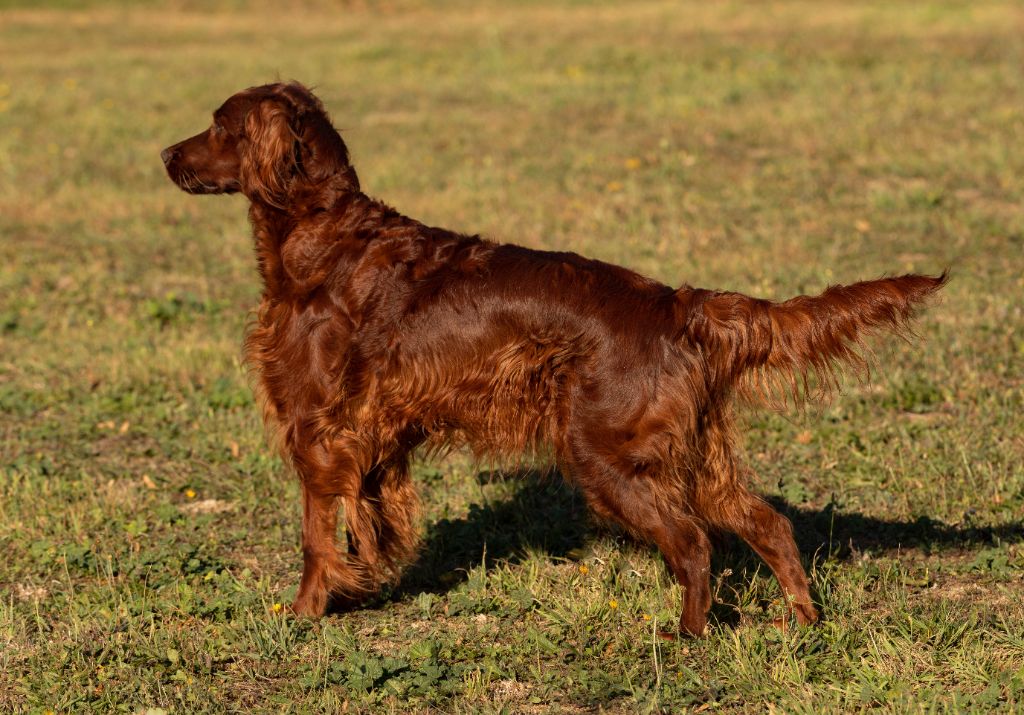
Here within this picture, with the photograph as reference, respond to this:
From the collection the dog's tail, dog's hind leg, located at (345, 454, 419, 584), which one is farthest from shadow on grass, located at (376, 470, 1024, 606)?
the dog's tail

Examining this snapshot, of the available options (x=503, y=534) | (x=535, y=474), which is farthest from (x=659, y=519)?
(x=535, y=474)

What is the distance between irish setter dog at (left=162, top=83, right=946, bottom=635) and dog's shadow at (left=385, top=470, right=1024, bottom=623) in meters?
0.21

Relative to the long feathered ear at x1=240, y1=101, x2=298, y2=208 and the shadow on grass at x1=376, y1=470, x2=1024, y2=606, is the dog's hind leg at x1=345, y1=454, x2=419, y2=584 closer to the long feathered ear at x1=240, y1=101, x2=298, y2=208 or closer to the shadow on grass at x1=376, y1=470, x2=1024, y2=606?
the shadow on grass at x1=376, y1=470, x2=1024, y2=606

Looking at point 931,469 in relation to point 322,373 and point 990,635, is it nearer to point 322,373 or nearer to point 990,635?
point 990,635

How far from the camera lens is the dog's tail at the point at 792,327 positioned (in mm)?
3830

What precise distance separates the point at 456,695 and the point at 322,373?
1.15 meters

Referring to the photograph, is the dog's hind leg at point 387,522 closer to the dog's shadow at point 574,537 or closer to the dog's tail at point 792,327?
the dog's shadow at point 574,537

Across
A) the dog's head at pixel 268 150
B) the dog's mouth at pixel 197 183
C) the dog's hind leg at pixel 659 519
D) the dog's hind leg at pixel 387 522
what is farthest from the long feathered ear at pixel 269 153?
the dog's hind leg at pixel 659 519

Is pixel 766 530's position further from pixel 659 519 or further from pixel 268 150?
pixel 268 150

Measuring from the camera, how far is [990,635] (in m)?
3.96

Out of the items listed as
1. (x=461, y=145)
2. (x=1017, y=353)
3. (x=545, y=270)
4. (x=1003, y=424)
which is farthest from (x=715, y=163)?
(x=545, y=270)

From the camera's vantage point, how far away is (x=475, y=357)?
4.11 metres

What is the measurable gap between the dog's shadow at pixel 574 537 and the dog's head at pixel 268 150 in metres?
1.38

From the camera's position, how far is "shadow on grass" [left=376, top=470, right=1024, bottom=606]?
4.77 metres
